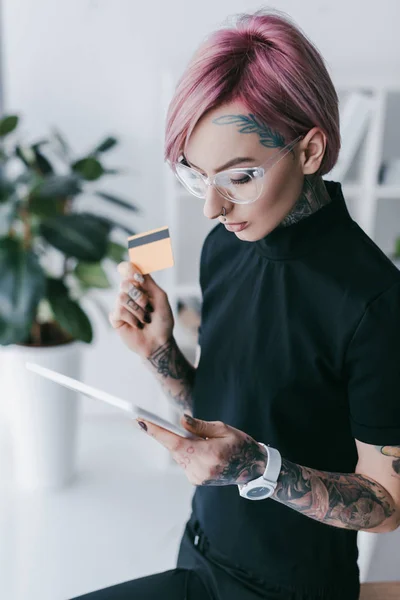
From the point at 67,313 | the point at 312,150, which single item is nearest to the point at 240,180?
the point at 312,150

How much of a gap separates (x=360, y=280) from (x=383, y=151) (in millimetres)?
1823

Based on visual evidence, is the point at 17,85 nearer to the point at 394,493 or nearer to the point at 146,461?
the point at 146,461

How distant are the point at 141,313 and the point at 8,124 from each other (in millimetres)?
1395

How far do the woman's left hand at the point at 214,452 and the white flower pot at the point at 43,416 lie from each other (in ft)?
4.76

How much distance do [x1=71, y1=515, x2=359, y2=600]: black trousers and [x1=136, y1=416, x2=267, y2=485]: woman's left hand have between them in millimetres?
304

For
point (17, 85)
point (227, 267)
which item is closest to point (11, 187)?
point (17, 85)

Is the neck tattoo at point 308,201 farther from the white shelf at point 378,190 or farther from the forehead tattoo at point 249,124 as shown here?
the white shelf at point 378,190

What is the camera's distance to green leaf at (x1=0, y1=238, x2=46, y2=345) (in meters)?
1.81

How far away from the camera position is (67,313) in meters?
2.00

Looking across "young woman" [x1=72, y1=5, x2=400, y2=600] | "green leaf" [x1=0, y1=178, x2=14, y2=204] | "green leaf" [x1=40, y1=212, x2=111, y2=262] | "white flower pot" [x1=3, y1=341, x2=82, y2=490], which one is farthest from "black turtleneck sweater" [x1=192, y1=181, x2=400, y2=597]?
"white flower pot" [x1=3, y1=341, x2=82, y2=490]

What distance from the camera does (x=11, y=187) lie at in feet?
6.45

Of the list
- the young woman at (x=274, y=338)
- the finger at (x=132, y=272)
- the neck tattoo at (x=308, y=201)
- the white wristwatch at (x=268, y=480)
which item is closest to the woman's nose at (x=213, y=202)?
the young woman at (x=274, y=338)

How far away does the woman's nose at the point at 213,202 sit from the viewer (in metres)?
0.85

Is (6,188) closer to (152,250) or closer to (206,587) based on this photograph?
(152,250)
